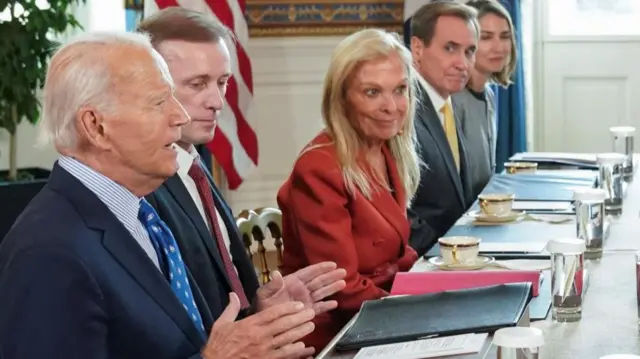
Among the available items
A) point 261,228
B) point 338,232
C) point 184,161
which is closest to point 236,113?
point 261,228

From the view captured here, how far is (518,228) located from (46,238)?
171 centimetres

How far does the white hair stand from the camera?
1939mm

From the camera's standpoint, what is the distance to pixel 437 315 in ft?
7.04

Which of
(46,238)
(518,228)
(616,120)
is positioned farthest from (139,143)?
(616,120)

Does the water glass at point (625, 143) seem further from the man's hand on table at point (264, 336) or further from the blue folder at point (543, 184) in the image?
the man's hand on table at point (264, 336)

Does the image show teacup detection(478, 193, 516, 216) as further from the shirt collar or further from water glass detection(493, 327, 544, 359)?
water glass detection(493, 327, 544, 359)

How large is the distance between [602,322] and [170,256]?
84 cm

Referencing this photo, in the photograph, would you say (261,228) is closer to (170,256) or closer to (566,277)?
(170,256)

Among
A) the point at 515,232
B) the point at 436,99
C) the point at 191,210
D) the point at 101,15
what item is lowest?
the point at 515,232

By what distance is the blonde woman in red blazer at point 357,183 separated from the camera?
9.53 feet

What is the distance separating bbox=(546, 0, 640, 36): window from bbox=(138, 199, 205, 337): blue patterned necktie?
4468 mm

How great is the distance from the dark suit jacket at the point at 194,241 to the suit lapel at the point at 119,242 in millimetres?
406

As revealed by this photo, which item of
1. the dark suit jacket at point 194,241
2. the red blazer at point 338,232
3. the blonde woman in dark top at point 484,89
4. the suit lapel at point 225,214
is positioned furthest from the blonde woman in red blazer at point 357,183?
the blonde woman in dark top at point 484,89

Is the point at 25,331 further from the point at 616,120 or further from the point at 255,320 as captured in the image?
the point at 616,120
